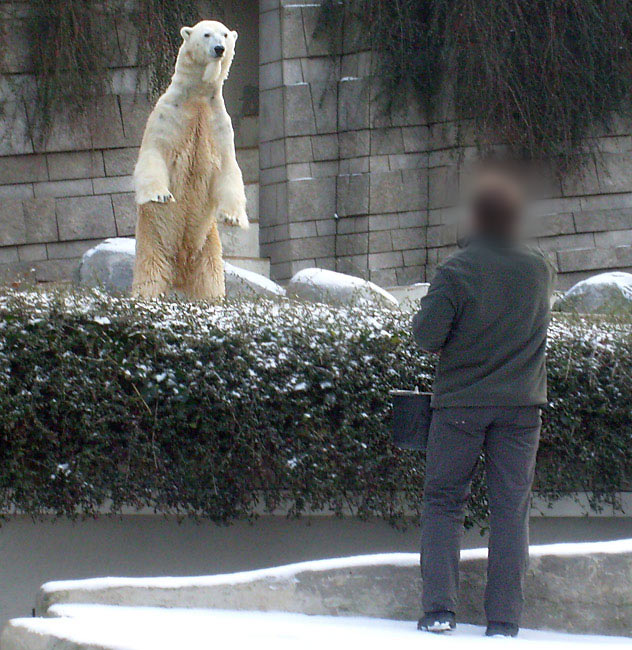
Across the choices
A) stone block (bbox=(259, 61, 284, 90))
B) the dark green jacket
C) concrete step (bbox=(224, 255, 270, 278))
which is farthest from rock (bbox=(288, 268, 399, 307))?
the dark green jacket

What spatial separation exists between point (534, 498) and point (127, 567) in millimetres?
2062

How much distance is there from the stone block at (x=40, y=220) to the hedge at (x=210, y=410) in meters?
5.37

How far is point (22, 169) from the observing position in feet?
33.3

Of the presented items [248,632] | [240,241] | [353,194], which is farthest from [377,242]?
[248,632]

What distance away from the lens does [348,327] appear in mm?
5145

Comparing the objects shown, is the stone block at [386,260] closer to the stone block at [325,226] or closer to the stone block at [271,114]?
the stone block at [325,226]

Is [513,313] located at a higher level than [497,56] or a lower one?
lower

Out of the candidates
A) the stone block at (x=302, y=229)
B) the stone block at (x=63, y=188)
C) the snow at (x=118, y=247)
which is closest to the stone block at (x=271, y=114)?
the stone block at (x=302, y=229)

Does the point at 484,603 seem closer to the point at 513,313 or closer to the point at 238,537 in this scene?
the point at 513,313

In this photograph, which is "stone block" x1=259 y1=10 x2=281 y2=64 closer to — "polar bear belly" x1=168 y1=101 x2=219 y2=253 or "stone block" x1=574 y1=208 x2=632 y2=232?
"stone block" x1=574 y1=208 x2=632 y2=232

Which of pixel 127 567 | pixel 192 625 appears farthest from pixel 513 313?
pixel 127 567

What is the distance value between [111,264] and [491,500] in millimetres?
5164

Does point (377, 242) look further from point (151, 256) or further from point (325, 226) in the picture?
point (151, 256)

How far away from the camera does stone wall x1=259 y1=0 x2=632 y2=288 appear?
34.5ft
